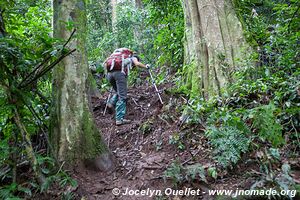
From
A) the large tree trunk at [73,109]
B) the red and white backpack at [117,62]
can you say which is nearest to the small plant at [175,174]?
the large tree trunk at [73,109]

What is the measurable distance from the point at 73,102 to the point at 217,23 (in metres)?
3.60

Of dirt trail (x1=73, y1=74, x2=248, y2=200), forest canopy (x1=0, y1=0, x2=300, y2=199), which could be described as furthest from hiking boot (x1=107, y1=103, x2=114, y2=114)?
forest canopy (x1=0, y1=0, x2=300, y2=199)

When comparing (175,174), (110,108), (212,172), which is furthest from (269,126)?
(110,108)

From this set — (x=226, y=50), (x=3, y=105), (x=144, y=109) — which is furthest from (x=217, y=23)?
(x=3, y=105)

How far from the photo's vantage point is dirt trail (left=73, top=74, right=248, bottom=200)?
4594mm

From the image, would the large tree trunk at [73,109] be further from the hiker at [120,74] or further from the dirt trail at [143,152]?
the hiker at [120,74]

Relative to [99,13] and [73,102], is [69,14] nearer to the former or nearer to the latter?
[73,102]

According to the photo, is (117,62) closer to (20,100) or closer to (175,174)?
(20,100)

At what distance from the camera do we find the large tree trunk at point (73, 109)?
4.86 m

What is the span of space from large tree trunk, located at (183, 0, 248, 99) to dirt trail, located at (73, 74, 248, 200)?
32.7 inches

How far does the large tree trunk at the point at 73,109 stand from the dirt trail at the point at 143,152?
1.03ft

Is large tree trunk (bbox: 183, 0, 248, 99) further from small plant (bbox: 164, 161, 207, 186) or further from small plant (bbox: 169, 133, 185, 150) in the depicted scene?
small plant (bbox: 164, 161, 207, 186)

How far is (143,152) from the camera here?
5.79 meters

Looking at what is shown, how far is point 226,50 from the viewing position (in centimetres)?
634
